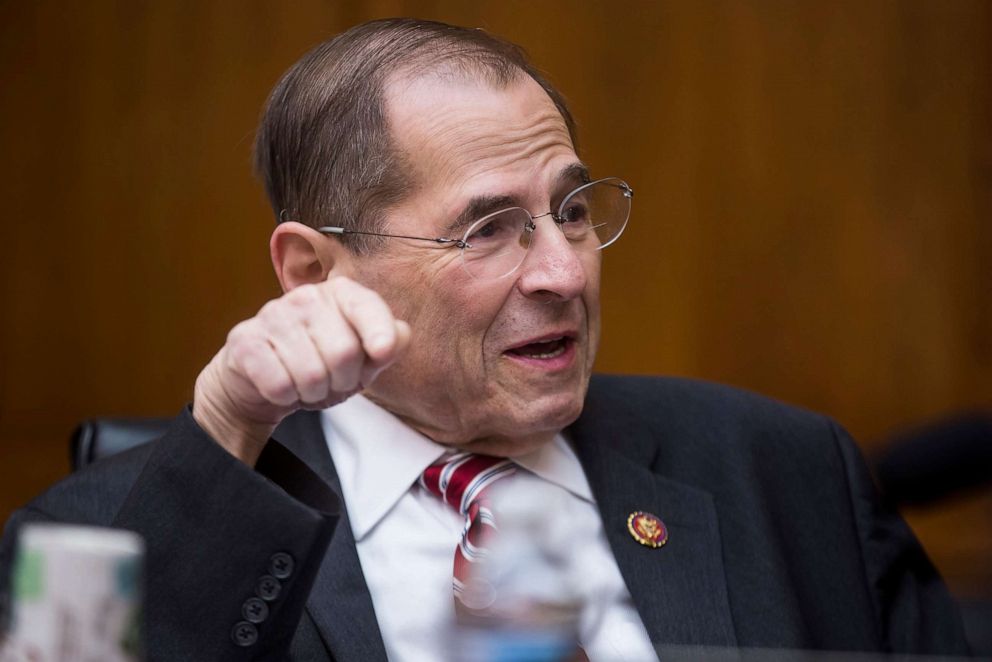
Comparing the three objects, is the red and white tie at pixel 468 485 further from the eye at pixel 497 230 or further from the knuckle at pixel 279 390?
the knuckle at pixel 279 390

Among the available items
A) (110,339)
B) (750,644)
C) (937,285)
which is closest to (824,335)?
(937,285)

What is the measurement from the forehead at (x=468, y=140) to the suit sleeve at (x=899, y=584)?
0.80 meters

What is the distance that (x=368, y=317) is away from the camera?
135 centimetres

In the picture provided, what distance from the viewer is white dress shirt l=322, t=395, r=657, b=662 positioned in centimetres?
178

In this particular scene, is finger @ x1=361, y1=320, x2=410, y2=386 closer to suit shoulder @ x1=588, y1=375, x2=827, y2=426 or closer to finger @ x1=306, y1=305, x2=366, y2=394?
finger @ x1=306, y1=305, x2=366, y2=394

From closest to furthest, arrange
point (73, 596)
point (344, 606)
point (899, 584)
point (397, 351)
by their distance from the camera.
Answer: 1. point (73, 596)
2. point (397, 351)
3. point (344, 606)
4. point (899, 584)

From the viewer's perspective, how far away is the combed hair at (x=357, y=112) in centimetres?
193

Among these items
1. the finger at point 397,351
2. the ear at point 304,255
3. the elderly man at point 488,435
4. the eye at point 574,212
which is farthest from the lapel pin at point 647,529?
the finger at point 397,351

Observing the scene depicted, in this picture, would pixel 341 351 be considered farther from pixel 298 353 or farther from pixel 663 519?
pixel 663 519

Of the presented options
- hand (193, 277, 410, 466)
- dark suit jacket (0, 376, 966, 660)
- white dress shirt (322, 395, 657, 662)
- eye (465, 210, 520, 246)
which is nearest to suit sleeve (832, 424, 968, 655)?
dark suit jacket (0, 376, 966, 660)

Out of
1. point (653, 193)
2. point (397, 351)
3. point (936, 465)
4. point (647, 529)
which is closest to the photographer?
point (936, 465)

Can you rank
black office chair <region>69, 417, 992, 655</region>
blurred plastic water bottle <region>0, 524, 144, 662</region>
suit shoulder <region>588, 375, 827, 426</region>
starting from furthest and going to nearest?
suit shoulder <region>588, 375, 827, 426</region> → black office chair <region>69, 417, 992, 655</region> → blurred plastic water bottle <region>0, 524, 144, 662</region>

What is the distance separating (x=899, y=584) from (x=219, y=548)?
1192mm

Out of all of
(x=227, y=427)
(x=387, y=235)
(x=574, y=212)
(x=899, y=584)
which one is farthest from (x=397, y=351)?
(x=899, y=584)
